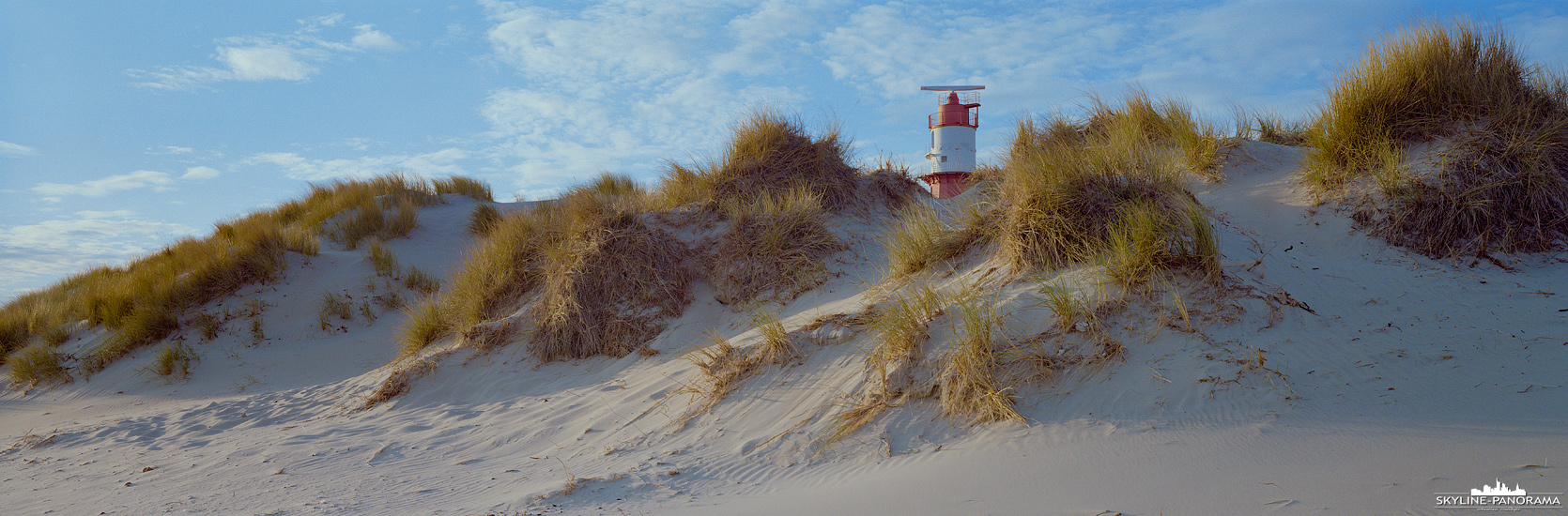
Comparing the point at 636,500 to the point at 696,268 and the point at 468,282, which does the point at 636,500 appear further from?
the point at 468,282

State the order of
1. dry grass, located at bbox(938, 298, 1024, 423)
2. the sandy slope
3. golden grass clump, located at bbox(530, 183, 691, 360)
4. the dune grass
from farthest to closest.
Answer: the dune grass, golden grass clump, located at bbox(530, 183, 691, 360), dry grass, located at bbox(938, 298, 1024, 423), the sandy slope

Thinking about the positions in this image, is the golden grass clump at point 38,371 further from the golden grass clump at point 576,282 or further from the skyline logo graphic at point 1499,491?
the skyline logo graphic at point 1499,491

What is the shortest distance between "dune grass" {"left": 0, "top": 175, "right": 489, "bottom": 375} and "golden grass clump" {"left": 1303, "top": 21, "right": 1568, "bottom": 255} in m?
12.4

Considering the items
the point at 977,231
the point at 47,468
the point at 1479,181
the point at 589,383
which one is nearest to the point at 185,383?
the point at 47,468

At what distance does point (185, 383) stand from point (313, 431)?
387 centimetres

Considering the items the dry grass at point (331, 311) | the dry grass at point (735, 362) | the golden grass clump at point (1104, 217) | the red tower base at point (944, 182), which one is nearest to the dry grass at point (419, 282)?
the dry grass at point (331, 311)

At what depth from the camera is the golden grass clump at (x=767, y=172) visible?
8.33 meters

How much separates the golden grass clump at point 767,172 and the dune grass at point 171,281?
19.6ft

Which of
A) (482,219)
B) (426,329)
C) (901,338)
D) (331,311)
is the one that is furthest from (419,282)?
(901,338)

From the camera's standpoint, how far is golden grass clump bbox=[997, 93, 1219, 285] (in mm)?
4445

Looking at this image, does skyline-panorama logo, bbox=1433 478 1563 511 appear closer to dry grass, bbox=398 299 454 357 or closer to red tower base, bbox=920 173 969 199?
dry grass, bbox=398 299 454 357

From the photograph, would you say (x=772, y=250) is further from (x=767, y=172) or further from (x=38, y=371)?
(x=38, y=371)

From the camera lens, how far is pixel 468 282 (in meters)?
7.61

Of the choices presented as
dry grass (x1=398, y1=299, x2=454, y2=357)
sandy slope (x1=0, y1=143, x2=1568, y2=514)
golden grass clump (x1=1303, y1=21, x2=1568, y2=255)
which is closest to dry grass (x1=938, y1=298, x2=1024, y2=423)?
sandy slope (x1=0, y1=143, x2=1568, y2=514)
